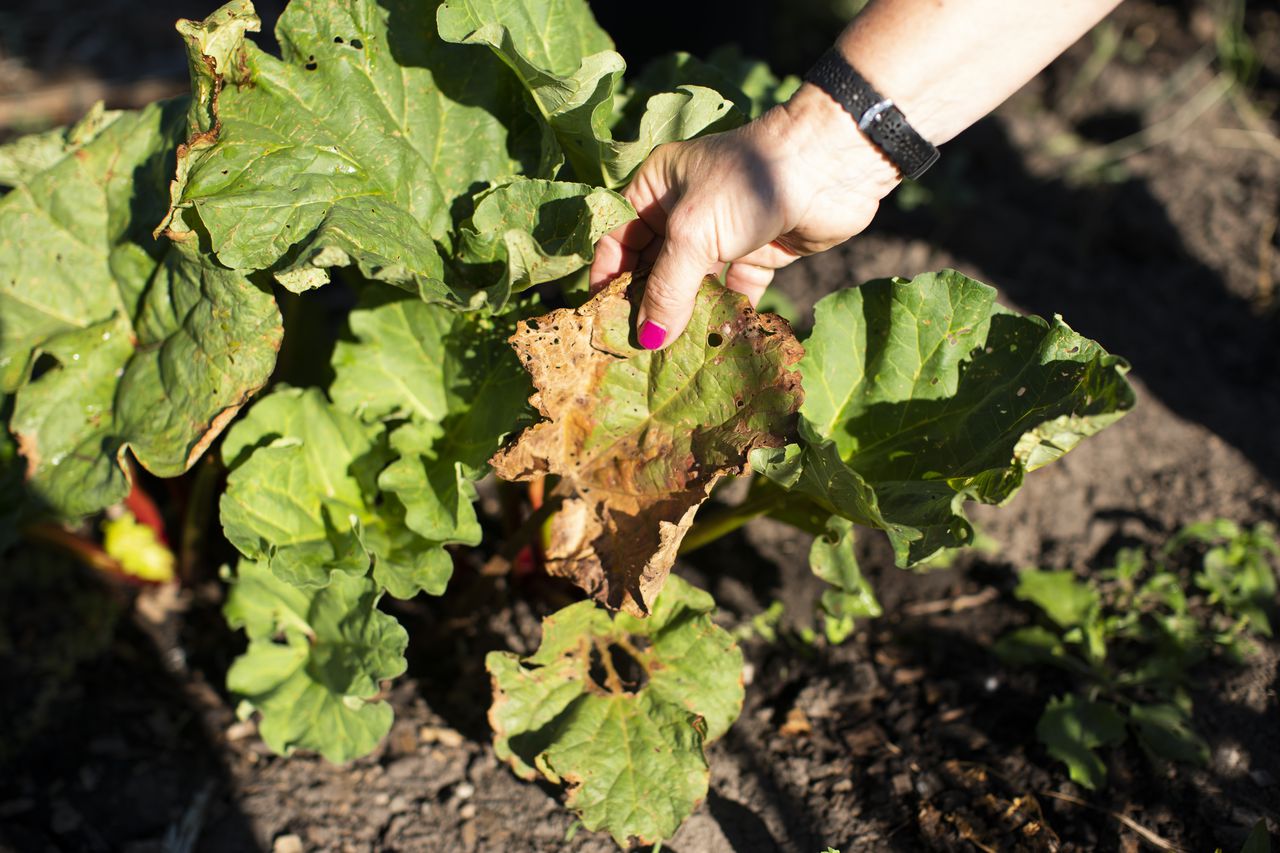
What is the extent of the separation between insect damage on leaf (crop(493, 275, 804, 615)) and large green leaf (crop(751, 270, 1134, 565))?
0.51 feet

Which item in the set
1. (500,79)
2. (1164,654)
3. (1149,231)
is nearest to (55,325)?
(500,79)

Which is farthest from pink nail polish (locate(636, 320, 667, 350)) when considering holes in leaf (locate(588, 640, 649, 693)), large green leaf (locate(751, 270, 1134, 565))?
holes in leaf (locate(588, 640, 649, 693))

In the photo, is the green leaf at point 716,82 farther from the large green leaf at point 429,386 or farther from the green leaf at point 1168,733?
the green leaf at point 1168,733

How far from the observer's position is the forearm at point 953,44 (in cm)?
197

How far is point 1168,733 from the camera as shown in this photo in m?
2.50

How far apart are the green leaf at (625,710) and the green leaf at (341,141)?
88cm

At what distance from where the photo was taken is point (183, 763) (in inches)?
108

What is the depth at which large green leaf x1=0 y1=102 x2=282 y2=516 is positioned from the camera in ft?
7.47

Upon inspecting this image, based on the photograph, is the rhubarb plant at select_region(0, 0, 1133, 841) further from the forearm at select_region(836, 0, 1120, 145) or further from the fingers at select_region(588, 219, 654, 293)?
the forearm at select_region(836, 0, 1120, 145)

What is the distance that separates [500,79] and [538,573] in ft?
4.39

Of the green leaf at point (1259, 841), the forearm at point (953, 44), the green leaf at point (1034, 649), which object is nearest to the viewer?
the forearm at point (953, 44)

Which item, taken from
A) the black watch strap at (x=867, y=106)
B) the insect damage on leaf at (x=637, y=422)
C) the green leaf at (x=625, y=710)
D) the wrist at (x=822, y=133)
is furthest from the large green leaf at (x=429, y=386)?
the black watch strap at (x=867, y=106)

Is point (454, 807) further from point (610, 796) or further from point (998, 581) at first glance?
point (998, 581)

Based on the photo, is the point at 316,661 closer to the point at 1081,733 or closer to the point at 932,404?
the point at 932,404
